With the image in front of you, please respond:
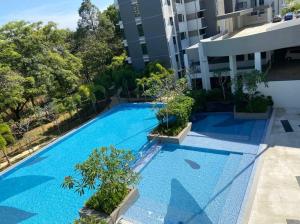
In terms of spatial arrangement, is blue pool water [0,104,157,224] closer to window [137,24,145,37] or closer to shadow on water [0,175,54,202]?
shadow on water [0,175,54,202]

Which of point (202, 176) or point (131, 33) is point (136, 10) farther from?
point (202, 176)

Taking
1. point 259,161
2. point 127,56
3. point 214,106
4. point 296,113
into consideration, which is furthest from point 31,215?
point 127,56

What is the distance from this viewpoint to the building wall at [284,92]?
20.8 m

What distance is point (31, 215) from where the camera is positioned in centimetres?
1505

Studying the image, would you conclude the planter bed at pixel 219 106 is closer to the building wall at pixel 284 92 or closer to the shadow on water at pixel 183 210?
the building wall at pixel 284 92

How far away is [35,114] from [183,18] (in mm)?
21731

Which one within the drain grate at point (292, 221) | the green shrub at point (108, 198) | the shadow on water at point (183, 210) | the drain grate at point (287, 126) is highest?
the green shrub at point (108, 198)

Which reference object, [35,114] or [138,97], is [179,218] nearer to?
[35,114]

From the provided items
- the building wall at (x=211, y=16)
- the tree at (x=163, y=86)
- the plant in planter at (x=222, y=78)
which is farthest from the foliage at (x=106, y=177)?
the building wall at (x=211, y=16)

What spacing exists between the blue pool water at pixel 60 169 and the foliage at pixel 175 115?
6.57 ft

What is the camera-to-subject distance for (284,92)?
21.3 m

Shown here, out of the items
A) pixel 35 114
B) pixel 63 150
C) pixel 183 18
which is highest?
pixel 183 18

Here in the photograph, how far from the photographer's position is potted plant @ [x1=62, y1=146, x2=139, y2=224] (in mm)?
12211

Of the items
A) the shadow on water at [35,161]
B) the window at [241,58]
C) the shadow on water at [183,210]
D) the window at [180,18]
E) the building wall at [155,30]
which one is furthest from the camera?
the window at [180,18]
